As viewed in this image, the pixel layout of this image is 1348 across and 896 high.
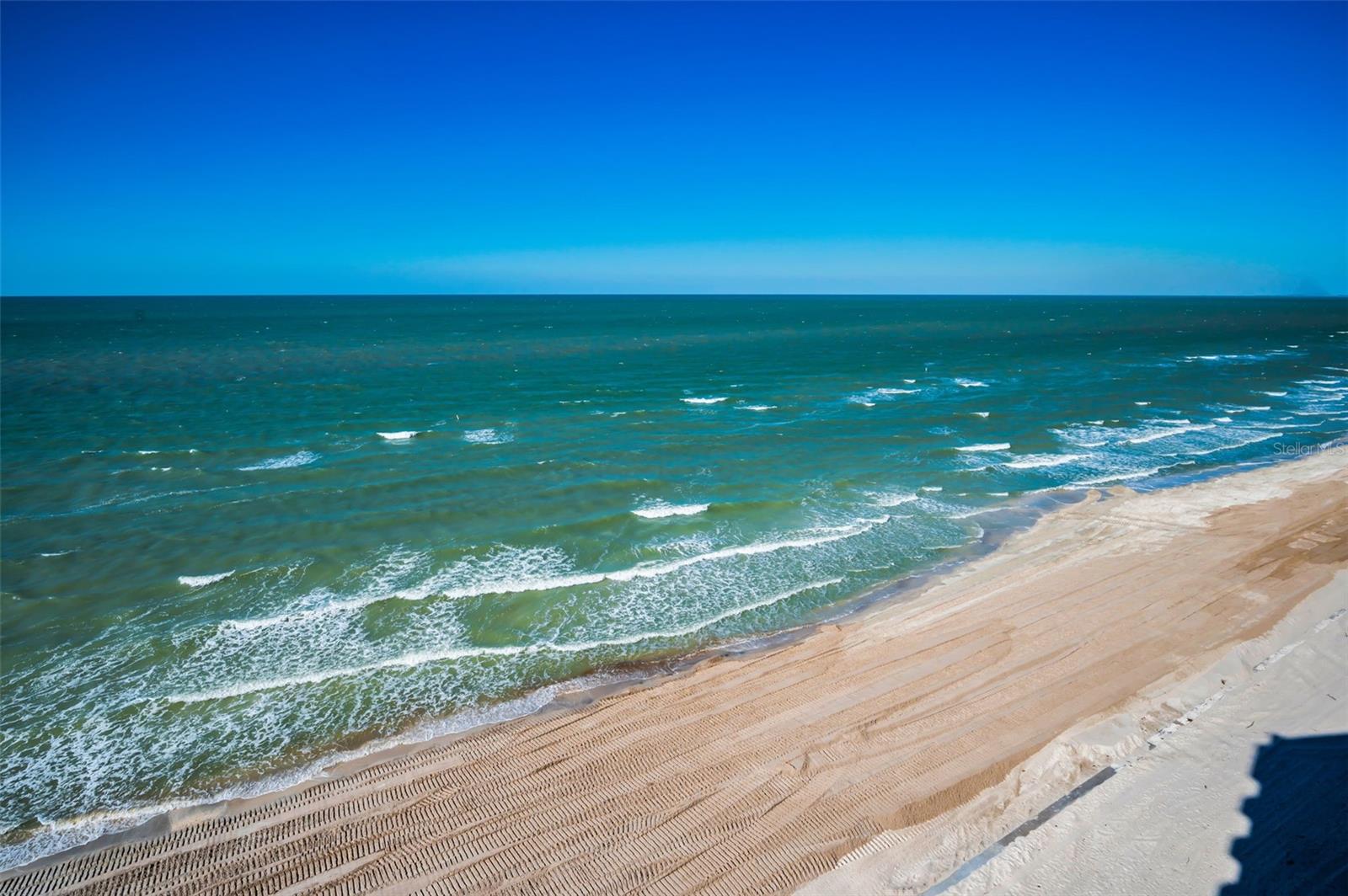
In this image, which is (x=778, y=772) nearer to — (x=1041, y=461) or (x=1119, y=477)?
(x=1119, y=477)

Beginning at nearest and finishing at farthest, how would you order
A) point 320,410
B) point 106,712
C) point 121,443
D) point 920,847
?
point 920,847 → point 106,712 → point 121,443 → point 320,410

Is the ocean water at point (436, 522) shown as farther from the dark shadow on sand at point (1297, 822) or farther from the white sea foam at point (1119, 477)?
the dark shadow on sand at point (1297, 822)

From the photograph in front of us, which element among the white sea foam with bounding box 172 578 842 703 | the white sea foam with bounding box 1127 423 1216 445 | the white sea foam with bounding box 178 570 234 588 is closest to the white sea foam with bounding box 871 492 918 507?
the white sea foam with bounding box 172 578 842 703

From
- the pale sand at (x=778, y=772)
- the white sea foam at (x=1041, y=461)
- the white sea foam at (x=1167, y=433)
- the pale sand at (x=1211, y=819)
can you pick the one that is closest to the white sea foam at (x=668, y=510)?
the pale sand at (x=778, y=772)

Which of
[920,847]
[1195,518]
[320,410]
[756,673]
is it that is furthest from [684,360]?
[920,847]

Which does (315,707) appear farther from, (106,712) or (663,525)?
(663,525)

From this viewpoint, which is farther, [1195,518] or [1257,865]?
[1195,518]

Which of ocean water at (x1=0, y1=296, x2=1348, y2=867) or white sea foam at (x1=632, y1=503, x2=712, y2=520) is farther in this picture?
white sea foam at (x1=632, y1=503, x2=712, y2=520)

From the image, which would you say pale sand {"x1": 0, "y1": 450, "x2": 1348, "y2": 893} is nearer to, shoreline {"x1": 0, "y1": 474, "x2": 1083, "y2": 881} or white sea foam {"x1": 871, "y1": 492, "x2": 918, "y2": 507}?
shoreline {"x1": 0, "y1": 474, "x2": 1083, "y2": 881}
